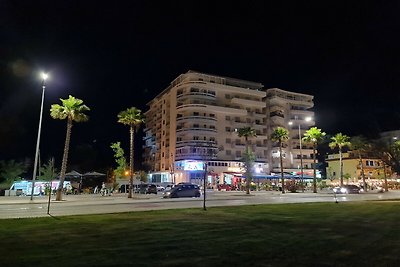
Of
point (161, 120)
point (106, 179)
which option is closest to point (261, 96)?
point (161, 120)

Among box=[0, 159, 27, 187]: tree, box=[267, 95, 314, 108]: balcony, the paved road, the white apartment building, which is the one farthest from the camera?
box=[267, 95, 314, 108]: balcony

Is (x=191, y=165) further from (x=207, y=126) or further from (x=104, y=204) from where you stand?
(x=104, y=204)

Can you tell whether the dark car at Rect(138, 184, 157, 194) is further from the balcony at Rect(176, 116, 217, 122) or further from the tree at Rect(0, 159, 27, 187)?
the balcony at Rect(176, 116, 217, 122)

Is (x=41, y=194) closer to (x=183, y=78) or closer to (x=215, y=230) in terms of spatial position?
(x=215, y=230)

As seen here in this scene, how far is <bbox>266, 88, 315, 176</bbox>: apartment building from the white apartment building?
0.30 meters

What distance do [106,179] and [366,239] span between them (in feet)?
244

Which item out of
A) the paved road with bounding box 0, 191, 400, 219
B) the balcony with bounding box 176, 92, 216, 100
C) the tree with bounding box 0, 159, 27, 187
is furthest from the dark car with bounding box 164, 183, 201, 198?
the balcony with bounding box 176, 92, 216, 100

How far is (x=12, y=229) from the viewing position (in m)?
13.8

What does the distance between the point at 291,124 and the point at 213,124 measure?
2841 centimetres

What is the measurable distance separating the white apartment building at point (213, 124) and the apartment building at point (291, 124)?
11.8 inches

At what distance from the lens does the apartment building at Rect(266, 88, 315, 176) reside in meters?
108

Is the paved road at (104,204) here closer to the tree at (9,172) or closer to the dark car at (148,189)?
the dark car at (148,189)

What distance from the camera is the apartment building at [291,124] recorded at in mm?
107500

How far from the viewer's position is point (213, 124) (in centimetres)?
9412
